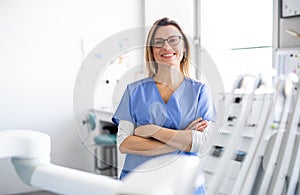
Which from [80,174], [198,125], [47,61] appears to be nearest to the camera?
[80,174]

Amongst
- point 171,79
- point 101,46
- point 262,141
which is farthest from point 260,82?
point 101,46

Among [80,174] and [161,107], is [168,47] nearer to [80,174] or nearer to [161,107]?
[161,107]

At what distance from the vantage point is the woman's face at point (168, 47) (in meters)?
1.11

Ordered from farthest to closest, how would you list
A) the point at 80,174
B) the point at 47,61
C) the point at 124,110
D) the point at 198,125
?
the point at 47,61, the point at 124,110, the point at 198,125, the point at 80,174

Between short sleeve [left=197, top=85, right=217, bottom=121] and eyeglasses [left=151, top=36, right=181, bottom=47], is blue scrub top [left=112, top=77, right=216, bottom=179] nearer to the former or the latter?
short sleeve [left=197, top=85, right=217, bottom=121]

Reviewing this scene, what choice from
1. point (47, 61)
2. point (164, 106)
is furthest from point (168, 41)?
point (47, 61)

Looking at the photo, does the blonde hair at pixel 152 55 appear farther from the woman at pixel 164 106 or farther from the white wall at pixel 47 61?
the white wall at pixel 47 61

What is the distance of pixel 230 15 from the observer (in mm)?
3566

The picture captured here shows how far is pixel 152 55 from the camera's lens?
45.6 inches

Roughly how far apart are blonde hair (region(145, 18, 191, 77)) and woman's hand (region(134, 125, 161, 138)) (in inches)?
6.0

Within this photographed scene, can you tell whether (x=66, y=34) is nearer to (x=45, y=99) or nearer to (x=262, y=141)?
(x=45, y=99)

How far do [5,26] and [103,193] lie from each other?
3.58 metres

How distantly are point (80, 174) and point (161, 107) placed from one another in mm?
600

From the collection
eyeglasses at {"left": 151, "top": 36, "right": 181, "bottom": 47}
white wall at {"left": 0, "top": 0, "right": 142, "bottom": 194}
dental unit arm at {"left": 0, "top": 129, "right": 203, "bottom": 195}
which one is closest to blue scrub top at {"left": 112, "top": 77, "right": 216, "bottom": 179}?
eyeglasses at {"left": 151, "top": 36, "right": 181, "bottom": 47}
